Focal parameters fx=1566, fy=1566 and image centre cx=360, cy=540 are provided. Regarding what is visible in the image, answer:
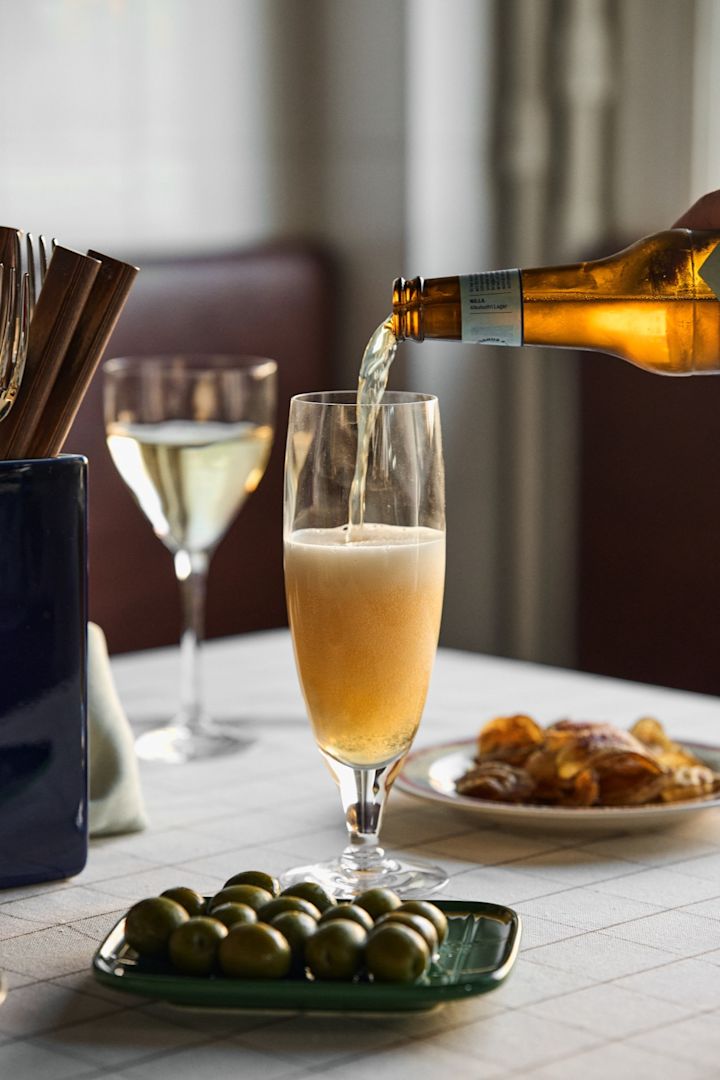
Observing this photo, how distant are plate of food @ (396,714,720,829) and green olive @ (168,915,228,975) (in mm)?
332

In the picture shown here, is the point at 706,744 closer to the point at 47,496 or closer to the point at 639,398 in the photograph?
the point at 47,496

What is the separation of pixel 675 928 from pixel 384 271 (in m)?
2.10

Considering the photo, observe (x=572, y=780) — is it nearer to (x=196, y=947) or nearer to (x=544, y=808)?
(x=544, y=808)

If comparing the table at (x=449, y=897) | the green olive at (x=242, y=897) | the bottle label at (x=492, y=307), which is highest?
the bottle label at (x=492, y=307)

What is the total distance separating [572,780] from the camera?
1.06m

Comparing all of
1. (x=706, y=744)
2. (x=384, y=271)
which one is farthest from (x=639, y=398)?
(x=706, y=744)

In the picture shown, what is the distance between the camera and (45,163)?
245 centimetres

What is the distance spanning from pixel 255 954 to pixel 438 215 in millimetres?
2491

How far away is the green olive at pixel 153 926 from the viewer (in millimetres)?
740

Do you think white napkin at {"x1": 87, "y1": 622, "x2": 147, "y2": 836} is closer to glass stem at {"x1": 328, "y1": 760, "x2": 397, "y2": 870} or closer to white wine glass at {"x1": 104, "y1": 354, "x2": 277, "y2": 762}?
glass stem at {"x1": 328, "y1": 760, "x2": 397, "y2": 870}

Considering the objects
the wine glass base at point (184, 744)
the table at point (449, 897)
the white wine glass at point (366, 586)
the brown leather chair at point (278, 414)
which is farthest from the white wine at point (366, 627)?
the brown leather chair at point (278, 414)

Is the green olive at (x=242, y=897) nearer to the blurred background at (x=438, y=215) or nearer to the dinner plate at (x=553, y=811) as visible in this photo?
the dinner plate at (x=553, y=811)

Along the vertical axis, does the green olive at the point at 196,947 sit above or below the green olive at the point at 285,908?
below

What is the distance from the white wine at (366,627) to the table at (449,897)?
0.10 meters
